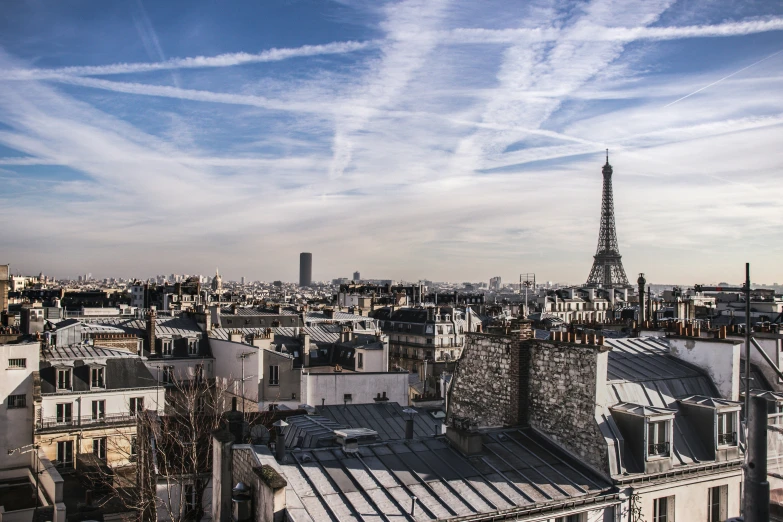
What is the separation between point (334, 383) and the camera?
32.9 meters

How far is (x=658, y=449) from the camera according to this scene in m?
13.1

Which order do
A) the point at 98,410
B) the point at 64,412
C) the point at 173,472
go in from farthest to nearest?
1. the point at 98,410
2. the point at 64,412
3. the point at 173,472

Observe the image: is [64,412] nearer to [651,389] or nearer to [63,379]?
[63,379]

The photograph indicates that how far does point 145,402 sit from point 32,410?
4.96 meters

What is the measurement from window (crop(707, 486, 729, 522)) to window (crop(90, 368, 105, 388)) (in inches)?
1075

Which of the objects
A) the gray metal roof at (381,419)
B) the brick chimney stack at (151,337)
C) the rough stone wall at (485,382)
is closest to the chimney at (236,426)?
the rough stone wall at (485,382)

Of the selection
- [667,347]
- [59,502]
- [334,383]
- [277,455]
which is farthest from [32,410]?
[667,347]

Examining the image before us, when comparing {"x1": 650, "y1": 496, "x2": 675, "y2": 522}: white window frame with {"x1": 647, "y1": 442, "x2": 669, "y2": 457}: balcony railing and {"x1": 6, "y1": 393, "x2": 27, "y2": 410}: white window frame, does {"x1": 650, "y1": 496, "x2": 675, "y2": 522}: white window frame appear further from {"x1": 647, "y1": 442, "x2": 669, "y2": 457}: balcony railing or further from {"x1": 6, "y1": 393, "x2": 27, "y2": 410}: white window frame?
{"x1": 6, "y1": 393, "x2": 27, "y2": 410}: white window frame

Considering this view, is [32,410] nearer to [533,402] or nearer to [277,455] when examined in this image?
[277,455]

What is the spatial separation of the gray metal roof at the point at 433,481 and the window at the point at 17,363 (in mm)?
22907

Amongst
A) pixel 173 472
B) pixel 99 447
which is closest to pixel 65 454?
pixel 99 447

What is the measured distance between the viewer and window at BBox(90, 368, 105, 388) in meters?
31.0

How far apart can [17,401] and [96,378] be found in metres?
3.40

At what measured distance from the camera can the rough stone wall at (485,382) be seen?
15.2 meters
